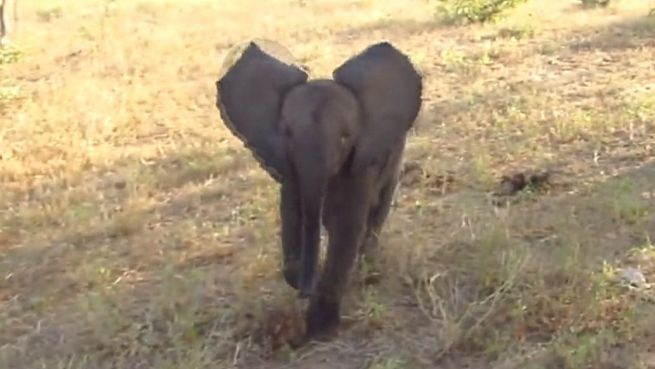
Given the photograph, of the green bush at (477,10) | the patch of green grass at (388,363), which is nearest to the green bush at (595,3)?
the green bush at (477,10)

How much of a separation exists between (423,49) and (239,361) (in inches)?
260

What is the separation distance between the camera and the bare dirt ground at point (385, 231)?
13.2ft

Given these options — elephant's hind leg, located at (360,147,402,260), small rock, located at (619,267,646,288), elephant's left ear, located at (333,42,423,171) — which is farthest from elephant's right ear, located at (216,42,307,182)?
small rock, located at (619,267,646,288)

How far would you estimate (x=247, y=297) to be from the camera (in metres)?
4.38

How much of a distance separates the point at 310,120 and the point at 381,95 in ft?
1.61

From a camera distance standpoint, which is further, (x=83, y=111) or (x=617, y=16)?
(x=617, y=16)

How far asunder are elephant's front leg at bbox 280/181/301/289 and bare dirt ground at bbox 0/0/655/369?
163 millimetres

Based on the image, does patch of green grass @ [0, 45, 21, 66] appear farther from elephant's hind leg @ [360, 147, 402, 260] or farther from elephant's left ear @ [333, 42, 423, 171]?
elephant's left ear @ [333, 42, 423, 171]

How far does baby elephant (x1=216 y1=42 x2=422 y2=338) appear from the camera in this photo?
12.3 ft

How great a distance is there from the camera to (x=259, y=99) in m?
4.03

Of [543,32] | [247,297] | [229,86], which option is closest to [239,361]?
[247,297]

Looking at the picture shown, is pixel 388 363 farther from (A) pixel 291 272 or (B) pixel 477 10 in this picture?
(B) pixel 477 10

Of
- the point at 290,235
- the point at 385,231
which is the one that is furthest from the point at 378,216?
the point at 290,235

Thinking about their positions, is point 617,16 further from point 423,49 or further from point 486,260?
point 486,260
